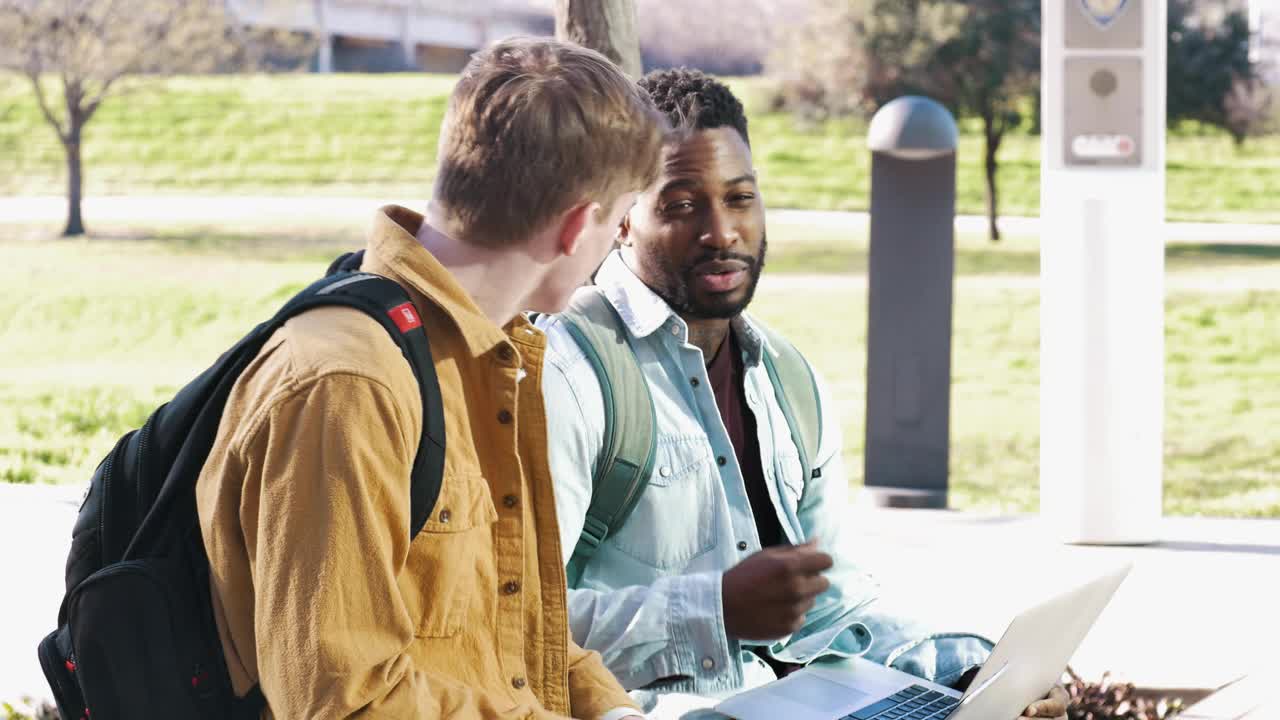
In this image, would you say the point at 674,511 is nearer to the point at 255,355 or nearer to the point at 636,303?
the point at 636,303

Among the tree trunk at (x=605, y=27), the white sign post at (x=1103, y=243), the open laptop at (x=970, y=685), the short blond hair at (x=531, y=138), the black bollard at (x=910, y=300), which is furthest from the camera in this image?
the black bollard at (x=910, y=300)

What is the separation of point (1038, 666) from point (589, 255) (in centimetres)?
86

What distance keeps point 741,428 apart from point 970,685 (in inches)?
24.8

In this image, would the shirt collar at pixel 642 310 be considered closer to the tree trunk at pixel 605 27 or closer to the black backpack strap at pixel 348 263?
the black backpack strap at pixel 348 263

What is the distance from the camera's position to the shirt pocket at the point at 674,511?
227cm

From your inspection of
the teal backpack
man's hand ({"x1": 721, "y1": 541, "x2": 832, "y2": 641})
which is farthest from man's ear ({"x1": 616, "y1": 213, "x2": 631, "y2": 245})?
man's hand ({"x1": 721, "y1": 541, "x2": 832, "y2": 641})

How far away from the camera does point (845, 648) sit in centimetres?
241

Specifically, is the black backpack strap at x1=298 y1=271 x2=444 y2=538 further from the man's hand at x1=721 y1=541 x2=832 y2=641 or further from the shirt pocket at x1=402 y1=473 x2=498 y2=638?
the man's hand at x1=721 y1=541 x2=832 y2=641

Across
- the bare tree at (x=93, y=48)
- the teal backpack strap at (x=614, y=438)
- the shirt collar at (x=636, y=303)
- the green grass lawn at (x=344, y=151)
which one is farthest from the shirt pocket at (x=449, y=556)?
the green grass lawn at (x=344, y=151)

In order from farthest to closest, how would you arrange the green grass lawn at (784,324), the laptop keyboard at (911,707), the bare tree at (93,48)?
the bare tree at (93,48), the green grass lawn at (784,324), the laptop keyboard at (911,707)

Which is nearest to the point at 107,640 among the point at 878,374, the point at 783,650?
the point at 783,650

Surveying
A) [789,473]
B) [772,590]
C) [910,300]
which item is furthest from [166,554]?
[910,300]

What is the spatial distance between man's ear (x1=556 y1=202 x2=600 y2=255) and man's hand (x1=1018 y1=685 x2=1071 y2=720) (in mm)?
1000

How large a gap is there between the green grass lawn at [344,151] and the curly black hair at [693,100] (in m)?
11.6
